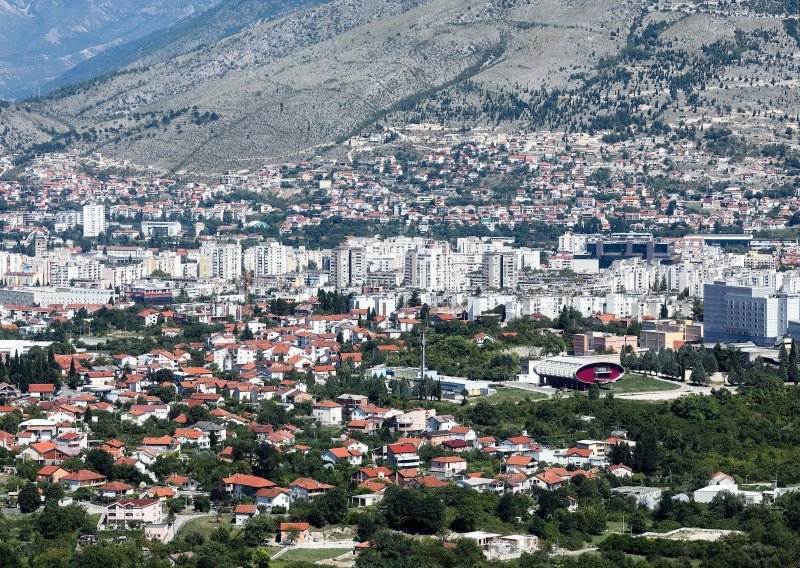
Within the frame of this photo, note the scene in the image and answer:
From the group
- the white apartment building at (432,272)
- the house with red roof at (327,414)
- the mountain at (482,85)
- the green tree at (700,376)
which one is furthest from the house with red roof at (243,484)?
the mountain at (482,85)

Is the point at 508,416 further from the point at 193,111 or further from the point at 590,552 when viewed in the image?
the point at 193,111

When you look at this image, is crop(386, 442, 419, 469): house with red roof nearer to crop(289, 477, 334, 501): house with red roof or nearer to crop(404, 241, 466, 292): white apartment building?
crop(289, 477, 334, 501): house with red roof

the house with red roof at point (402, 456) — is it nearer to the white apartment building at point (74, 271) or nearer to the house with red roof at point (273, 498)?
the house with red roof at point (273, 498)

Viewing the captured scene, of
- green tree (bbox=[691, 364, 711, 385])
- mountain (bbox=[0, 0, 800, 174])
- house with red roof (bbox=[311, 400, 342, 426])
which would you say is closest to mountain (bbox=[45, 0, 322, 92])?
mountain (bbox=[0, 0, 800, 174])

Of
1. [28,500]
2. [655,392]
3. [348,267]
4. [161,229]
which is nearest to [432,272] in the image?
[348,267]

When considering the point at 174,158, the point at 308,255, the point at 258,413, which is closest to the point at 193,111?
the point at 174,158

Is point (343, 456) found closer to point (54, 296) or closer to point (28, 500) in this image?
point (28, 500)
